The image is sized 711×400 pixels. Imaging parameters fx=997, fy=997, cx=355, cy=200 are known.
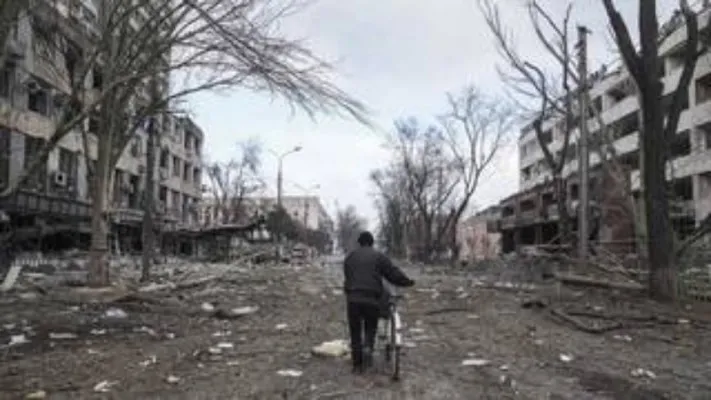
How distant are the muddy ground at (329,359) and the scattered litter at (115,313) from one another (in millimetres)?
33

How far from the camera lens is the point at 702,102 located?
6506 cm

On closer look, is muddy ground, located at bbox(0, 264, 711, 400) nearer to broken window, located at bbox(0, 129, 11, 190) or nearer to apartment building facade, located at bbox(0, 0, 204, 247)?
apartment building facade, located at bbox(0, 0, 204, 247)

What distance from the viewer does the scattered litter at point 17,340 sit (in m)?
14.2

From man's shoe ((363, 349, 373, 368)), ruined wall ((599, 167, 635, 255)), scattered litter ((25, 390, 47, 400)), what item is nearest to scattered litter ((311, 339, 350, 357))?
man's shoe ((363, 349, 373, 368))

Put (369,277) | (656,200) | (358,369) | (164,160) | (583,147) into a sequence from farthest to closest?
(164,160)
(583,147)
(656,200)
(369,277)
(358,369)

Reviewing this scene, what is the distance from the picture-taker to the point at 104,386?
1071cm

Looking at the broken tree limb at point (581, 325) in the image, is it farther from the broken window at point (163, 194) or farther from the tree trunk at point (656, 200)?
the broken window at point (163, 194)

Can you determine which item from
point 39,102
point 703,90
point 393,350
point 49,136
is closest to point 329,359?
point 393,350

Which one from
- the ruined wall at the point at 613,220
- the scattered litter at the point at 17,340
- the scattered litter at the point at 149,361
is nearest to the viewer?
the scattered litter at the point at 149,361

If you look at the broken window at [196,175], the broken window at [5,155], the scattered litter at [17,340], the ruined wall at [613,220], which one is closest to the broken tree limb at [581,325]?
the scattered litter at [17,340]

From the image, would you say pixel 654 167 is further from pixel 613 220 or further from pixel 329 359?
pixel 613 220

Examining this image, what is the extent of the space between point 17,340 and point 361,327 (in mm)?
5708

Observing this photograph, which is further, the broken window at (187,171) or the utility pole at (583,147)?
the broken window at (187,171)

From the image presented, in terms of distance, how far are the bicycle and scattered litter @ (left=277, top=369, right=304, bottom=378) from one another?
41.9 inches
